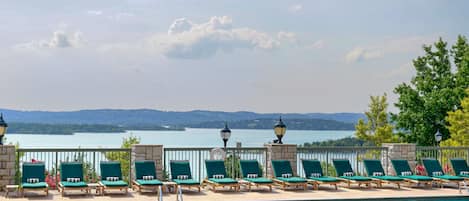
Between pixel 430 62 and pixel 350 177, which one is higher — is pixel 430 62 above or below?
above

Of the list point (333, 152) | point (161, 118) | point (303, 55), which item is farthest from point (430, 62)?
point (161, 118)

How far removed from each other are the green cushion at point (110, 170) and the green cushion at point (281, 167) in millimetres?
3819

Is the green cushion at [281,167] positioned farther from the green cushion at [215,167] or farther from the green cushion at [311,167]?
the green cushion at [215,167]

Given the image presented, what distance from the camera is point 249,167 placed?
15430mm

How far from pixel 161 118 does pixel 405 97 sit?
2189 inches

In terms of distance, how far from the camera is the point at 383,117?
41.0 metres

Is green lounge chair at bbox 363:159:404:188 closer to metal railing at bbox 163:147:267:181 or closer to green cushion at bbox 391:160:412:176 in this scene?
green cushion at bbox 391:160:412:176

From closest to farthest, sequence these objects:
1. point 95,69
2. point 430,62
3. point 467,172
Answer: point 467,172
point 430,62
point 95,69

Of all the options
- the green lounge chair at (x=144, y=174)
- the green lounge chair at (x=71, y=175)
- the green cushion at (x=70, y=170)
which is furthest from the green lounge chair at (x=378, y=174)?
the green cushion at (x=70, y=170)

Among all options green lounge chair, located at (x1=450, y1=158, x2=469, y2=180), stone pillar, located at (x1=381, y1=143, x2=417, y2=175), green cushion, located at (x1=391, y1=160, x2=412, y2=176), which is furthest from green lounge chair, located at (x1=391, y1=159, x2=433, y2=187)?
green lounge chair, located at (x1=450, y1=158, x2=469, y2=180)

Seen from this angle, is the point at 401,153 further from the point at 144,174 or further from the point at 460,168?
the point at 144,174

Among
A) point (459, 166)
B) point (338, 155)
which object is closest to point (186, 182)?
point (338, 155)

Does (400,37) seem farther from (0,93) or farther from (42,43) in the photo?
(0,93)

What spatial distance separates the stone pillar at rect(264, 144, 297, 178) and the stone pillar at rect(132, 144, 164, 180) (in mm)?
2826
